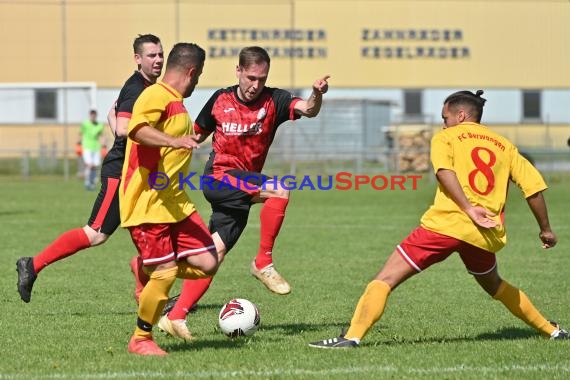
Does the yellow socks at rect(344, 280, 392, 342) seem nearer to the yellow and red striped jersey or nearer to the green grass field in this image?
the green grass field

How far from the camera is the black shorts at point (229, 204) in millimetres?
7644

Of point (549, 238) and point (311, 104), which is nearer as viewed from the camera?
point (549, 238)

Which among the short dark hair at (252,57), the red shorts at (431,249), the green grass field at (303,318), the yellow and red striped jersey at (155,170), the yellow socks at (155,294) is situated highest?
the short dark hair at (252,57)

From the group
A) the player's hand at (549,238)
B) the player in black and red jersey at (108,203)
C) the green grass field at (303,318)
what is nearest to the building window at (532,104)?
the green grass field at (303,318)

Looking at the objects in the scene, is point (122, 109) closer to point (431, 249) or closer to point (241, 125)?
point (241, 125)

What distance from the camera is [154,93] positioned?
623 cm

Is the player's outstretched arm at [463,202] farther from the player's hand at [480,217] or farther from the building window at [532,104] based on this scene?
the building window at [532,104]

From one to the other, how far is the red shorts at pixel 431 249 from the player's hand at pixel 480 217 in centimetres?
20

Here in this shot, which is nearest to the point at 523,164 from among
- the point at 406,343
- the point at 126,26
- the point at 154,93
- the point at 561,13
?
the point at 406,343

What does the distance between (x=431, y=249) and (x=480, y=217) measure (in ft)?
1.22

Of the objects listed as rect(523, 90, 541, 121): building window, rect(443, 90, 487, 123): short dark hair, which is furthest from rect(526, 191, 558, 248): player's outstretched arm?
rect(523, 90, 541, 121): building window

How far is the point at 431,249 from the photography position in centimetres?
648

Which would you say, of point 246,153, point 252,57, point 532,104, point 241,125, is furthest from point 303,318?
point 532,104

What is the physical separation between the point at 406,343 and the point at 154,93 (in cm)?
225
